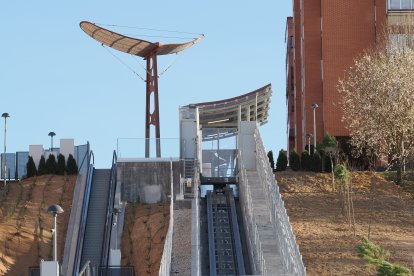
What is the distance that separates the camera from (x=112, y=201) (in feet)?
166

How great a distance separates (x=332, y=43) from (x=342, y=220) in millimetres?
29618

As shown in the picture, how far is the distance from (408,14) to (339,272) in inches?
1505

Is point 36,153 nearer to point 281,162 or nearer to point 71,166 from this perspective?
point 71,166

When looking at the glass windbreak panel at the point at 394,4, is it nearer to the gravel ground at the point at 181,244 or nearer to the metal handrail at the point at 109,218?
the metal handrail at the point at 109,218

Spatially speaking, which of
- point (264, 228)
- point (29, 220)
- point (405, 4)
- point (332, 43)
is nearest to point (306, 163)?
point (264, 228)

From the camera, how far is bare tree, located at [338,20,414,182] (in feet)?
195

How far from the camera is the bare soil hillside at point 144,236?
148 feet

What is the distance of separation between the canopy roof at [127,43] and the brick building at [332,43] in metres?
9.90

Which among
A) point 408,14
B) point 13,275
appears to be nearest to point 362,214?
point 13,275

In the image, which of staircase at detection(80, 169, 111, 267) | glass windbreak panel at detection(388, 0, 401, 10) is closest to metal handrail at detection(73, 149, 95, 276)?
staircase at detection(80, 169, 111, 267)

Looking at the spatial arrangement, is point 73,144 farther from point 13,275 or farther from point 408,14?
point 408,14

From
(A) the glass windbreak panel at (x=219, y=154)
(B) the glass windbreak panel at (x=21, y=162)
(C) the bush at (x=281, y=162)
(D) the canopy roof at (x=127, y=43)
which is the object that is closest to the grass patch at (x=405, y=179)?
(C) the bush at (x=281, y=162)

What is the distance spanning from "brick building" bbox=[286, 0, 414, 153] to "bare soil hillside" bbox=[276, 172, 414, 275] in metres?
19.0

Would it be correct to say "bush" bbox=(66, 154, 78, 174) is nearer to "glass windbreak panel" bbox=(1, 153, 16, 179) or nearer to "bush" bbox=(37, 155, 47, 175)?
"bush" bbox=(37, 155, 47, 175)
